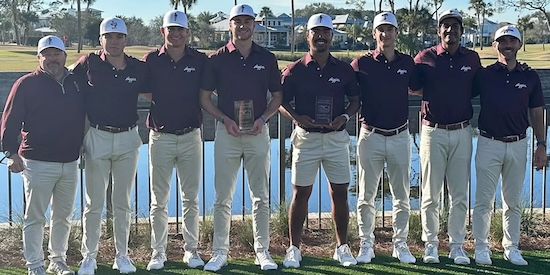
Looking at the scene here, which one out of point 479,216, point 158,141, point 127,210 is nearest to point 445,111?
point 479,216

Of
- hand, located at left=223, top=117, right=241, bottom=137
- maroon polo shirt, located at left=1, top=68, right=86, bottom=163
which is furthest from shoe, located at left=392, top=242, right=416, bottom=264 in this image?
maroon polo shirt, located at left=1, top=68, right=86, bottom=163

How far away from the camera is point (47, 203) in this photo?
534 centimetres

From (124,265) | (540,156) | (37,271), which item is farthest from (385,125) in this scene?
(37,271)

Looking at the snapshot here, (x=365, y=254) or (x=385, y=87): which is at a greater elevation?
(x=385, y=87)

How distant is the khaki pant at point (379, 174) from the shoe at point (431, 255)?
22 centimetres

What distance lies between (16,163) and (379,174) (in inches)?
120

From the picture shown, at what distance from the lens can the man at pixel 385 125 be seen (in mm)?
5676

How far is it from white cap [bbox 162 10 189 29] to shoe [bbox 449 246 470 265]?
3113 millimetres

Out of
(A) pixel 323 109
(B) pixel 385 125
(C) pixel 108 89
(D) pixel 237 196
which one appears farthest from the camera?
(D) pixel 237 196

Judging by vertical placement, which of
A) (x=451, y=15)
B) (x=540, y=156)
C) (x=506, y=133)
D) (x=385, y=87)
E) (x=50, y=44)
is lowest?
(x=540, y=156)

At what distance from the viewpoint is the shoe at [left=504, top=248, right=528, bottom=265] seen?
19.3 feet

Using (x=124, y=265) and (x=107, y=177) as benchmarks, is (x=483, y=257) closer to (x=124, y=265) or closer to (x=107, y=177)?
(x=124, y=265)

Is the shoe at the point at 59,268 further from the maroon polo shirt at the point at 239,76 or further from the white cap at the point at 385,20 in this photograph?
the white cap at the point at 385,20

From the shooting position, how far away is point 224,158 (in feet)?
18.7
